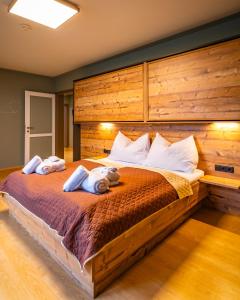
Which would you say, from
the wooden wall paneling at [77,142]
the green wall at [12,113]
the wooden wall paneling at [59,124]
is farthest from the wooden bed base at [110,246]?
the wooden wall paneling at [59,124]

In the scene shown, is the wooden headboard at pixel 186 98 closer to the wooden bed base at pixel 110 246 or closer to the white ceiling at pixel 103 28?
the white ceiling at pixel 103 28

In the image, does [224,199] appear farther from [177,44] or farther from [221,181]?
[177,44]

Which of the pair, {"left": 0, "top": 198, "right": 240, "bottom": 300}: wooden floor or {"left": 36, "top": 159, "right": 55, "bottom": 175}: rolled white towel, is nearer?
{"left": 0, "top": 198, "right": 240, "bottom": 300}: wooden floor

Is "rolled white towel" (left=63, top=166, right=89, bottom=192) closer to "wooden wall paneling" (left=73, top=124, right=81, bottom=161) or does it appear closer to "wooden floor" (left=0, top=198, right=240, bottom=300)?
"wooden floor" (left=0, top=198, right=240, bottom=300)

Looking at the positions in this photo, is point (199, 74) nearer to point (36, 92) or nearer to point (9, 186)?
point (9, 186)

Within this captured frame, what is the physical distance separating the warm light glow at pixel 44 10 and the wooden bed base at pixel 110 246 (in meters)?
2.12

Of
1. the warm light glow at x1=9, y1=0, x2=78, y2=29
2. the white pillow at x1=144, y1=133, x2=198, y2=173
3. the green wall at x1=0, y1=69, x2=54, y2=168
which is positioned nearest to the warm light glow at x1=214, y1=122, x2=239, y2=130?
the white pillow at x1=144, y1=133, x2=198, y2=173

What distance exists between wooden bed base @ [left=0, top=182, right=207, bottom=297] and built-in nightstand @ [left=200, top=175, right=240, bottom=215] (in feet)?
1.48

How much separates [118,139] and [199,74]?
1.67m

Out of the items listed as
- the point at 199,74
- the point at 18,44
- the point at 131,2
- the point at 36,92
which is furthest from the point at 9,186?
the point at 36,92

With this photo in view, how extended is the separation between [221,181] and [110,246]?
1.74m

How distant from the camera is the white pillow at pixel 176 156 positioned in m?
2.75

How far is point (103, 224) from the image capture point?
150 cm

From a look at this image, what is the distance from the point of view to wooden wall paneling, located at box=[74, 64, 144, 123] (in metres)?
3.31
